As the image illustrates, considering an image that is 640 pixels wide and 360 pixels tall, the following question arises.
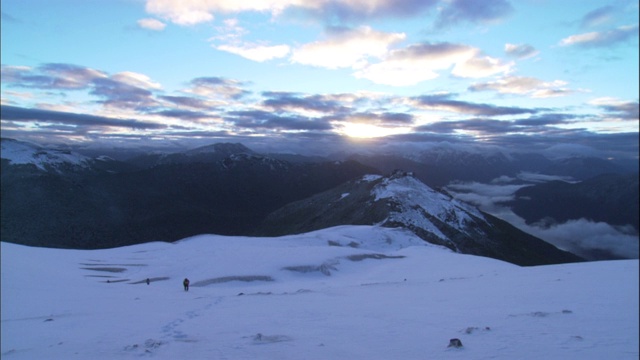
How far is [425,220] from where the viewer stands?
455 feet

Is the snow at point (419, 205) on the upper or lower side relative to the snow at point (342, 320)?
lower

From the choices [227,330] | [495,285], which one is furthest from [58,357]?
[495,285]

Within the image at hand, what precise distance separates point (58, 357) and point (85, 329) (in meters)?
3.95

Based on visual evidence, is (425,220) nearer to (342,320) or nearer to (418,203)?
(418,203)

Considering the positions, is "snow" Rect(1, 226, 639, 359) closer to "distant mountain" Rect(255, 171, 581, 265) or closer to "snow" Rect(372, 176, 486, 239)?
"distant mountain" Rect(255, 171, 581, 265)

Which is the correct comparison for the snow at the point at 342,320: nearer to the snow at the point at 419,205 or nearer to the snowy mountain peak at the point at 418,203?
the snow at the point at 419,205

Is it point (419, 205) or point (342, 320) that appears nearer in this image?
point (342, 320)

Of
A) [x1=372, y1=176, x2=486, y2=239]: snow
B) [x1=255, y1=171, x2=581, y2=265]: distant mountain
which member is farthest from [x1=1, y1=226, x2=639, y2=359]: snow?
[x1=372, y1=176, x2=486, y2=239]: snow

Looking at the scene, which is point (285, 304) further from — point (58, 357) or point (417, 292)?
point (58, 357)

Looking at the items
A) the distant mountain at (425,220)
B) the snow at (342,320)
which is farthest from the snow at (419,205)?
the snow at (342,320)

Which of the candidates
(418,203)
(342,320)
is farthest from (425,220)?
(342,320)

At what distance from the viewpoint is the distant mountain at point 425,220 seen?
440 ft

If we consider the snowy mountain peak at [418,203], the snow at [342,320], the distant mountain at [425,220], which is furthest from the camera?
the snowy mountain peak at [418,203]

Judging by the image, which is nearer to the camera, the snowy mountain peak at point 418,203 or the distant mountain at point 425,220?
the distant mountain at point 425,220
